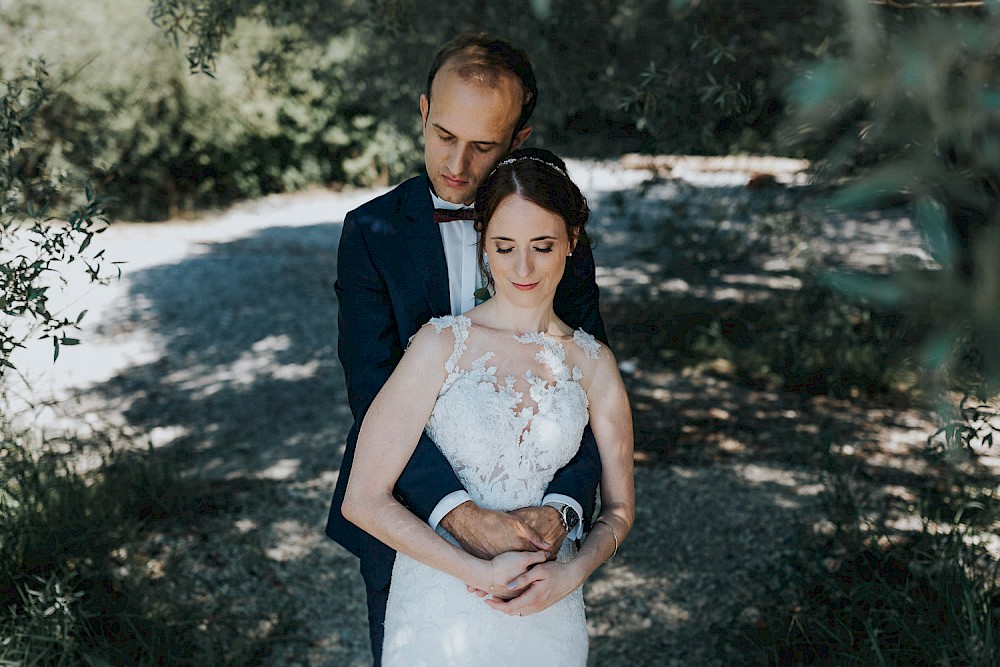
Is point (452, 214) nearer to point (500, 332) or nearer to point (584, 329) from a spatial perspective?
point (500, 332)

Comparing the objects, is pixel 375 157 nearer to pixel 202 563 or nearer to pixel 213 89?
pixel 213 89

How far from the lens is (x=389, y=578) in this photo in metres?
2.51

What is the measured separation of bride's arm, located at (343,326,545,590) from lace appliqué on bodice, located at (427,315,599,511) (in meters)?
0.06

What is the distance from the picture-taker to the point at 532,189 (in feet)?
7.44

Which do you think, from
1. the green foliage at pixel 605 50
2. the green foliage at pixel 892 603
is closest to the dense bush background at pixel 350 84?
the green foliage at pixel 605 50

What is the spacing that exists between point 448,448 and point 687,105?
313 centimetres

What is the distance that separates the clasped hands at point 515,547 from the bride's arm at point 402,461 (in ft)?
0.08

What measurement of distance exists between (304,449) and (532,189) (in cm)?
415

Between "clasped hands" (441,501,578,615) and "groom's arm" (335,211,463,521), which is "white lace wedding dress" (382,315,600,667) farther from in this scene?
"groom's arm" (335,211,463,521)

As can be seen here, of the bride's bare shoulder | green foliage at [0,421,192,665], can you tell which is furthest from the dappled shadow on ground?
the bride's bare shoulder

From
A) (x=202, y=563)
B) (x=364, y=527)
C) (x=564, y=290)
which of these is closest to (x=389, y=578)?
(x=364, y=527)

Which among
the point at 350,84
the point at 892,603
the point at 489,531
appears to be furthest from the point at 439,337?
the point at 350,84

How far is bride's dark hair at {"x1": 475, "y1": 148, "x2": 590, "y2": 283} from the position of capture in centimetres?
227

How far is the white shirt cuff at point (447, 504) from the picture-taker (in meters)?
2.21
